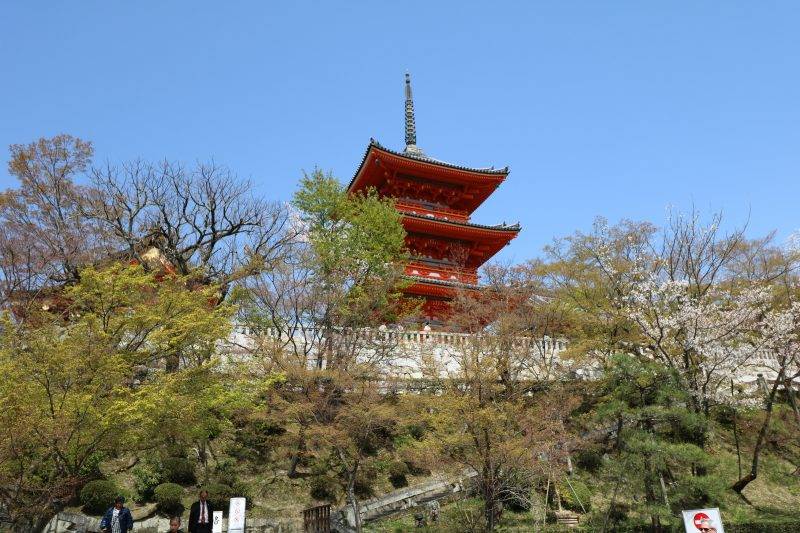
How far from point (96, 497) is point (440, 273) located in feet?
58.3

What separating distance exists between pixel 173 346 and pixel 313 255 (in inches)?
305

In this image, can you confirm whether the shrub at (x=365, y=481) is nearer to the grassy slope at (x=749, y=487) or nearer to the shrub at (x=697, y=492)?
the grassy slope at (x=749, y=487)

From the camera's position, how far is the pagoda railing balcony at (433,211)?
1174 inches

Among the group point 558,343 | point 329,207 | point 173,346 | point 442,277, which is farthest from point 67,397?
point 442,277

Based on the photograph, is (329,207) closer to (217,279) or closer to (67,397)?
(217,279)

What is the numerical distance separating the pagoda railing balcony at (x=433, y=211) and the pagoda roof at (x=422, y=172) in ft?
4.40

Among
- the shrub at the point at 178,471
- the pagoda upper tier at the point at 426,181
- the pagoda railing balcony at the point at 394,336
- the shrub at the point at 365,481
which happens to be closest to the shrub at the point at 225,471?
the shrub at the point at 178,471

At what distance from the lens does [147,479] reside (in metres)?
15.0

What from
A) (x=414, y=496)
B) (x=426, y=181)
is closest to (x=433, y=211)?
(x=426, y=181)

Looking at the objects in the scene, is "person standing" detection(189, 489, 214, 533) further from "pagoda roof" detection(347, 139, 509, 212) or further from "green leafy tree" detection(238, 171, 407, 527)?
"pagoda roof" detection(347, 139, 509, 212)

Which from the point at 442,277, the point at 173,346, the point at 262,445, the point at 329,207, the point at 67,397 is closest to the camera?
the point at 67,397

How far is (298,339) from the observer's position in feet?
63.6

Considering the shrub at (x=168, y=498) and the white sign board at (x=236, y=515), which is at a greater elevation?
the white sign board at (x=236, y=515)

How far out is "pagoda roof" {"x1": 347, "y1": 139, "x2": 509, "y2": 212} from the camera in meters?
29.1
